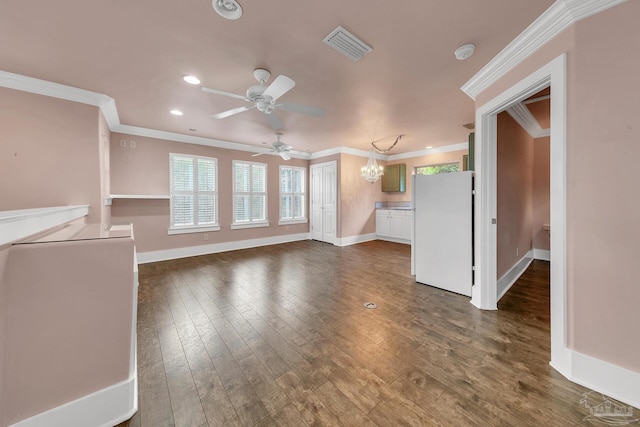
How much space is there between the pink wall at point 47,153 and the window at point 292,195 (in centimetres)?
401

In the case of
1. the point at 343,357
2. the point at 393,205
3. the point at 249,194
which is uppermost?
the point at 249,194

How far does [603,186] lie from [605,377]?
1.25 metres

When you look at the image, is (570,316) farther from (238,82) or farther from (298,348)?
(238,82)

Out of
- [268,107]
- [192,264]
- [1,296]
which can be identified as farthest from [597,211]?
[192,264]

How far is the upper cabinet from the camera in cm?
682

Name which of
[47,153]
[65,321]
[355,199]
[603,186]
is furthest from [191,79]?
[355,199]

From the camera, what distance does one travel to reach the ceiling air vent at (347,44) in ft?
6.15

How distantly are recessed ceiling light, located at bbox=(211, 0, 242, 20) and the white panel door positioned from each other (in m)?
4.63

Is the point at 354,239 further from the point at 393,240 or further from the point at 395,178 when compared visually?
the point at 395,178

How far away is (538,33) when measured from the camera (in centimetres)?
180

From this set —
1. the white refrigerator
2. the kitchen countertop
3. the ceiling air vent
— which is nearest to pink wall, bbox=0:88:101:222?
the ceiling air vent

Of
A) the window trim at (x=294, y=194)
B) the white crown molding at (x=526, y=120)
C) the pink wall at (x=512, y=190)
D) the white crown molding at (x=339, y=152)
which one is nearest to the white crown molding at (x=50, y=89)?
the window trim at (x=294, y=194)

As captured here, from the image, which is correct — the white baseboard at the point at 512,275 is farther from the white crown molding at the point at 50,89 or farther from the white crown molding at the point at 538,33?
the white crown molding at the point at 50,89

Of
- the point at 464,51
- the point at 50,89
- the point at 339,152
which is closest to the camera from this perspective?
the point at 464,51
